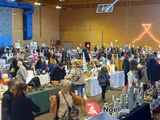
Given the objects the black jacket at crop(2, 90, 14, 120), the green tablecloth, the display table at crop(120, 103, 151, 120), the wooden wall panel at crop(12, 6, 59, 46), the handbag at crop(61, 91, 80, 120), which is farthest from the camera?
the wooden wall panel at crop(12, 6, 59, 46)

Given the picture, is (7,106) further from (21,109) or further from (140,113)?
(140,113)

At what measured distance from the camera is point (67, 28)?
27.9 metres

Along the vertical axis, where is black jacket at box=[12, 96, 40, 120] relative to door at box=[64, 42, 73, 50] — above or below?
below

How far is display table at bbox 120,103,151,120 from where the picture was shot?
3.15 m

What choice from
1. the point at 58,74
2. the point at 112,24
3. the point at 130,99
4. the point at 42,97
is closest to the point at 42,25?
the point at 112,24

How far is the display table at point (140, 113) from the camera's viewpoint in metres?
3.15

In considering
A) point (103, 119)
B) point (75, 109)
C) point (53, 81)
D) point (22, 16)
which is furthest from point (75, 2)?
point (103, 119)

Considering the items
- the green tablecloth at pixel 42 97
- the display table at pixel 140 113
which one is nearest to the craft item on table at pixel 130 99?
the display table at pixel 140 113

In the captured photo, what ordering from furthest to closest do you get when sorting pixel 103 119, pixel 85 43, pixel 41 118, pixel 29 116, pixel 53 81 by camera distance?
pixel 85 43, pixel 53 81, pixel 41 118, pixel 29 116, pixel 103 119

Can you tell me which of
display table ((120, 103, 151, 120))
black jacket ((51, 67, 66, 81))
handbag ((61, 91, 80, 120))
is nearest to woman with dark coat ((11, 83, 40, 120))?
handbag ((61, 91, 80, 120))

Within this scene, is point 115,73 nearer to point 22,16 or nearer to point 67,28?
point 22,16

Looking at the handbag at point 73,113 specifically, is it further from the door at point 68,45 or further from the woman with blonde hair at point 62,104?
the door at point 68,45

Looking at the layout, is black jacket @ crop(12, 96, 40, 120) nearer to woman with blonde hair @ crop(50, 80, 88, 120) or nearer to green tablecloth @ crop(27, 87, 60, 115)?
woman with blonde hair @ crop(50, 80, 88, 120)

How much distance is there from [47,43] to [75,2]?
17.0 ft
